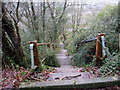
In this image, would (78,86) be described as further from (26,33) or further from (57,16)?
(57,16)

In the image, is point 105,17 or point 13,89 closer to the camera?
point 13,89

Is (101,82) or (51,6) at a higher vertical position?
→ (51,6)

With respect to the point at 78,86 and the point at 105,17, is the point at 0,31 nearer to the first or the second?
the point at 78,86

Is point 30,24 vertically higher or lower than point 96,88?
higher

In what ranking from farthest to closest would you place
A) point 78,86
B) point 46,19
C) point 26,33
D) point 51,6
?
point 51,6 → point 46,19 → point 26,33 → point 78,86

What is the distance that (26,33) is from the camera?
563 cm

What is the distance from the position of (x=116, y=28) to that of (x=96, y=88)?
8.64 ft

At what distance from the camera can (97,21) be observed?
183 inches

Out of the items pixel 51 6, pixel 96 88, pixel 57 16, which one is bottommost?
pixel 96 88

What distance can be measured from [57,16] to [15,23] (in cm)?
490

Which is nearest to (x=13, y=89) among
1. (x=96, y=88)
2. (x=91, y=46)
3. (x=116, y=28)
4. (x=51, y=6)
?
(x=96, y=88)

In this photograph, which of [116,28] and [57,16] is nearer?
[116,28]

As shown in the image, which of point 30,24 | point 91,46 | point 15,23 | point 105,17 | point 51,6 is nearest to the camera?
point 15,23

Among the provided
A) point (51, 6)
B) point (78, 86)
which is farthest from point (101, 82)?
point (51, 6)
